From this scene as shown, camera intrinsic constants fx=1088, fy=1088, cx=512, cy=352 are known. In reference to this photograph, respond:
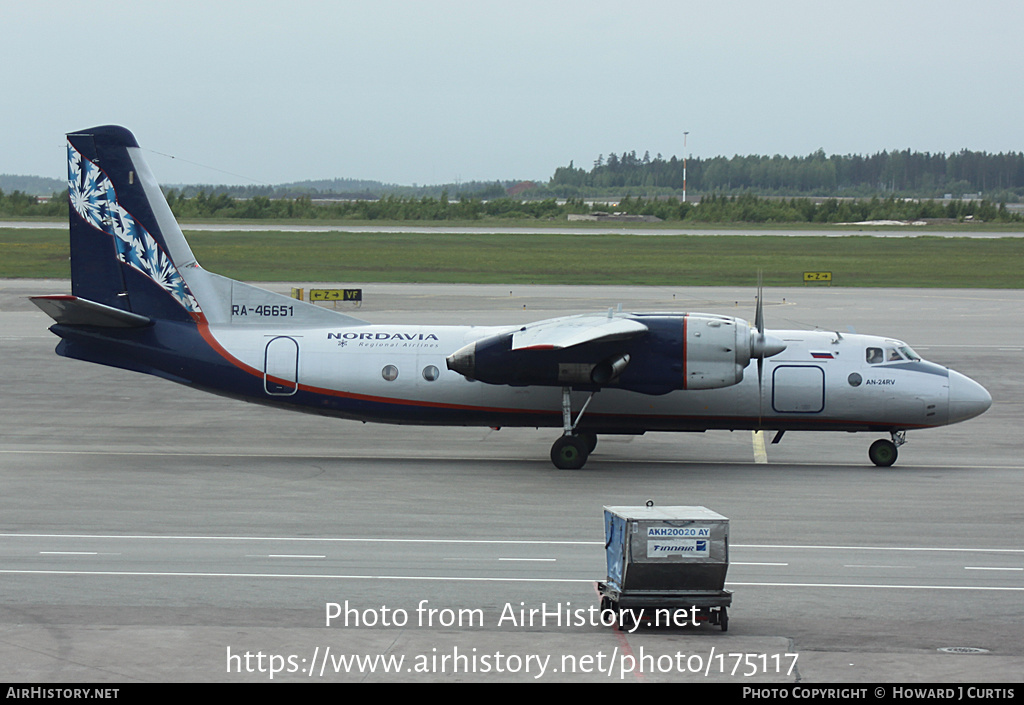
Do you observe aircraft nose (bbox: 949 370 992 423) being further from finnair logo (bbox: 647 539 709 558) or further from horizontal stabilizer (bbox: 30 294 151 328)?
horizontal stabilizer (bbox: 30 294 151 328)

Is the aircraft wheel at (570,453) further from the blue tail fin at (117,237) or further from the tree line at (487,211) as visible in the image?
the tree line at (487,211)

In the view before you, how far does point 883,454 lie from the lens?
25375 millimetres

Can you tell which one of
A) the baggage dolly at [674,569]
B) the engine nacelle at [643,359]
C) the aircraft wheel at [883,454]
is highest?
the engine nacelle at [643,359]

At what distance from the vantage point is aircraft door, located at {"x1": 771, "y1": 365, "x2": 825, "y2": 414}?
24.9 metres

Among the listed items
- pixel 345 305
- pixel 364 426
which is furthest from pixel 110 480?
pixel 345 305

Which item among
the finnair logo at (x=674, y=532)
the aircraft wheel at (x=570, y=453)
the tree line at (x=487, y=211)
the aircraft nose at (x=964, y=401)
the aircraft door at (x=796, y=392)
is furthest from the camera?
the tree line at (x=487, y=211)

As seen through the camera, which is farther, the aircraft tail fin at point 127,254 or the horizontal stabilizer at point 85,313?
the aircraft tail fin at point 127,254

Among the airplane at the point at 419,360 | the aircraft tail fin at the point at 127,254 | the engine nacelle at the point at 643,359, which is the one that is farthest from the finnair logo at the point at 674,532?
the aircraft tail fin at the point at 127,254

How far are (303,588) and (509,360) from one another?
385 inches

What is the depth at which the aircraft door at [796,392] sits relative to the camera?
981 inches

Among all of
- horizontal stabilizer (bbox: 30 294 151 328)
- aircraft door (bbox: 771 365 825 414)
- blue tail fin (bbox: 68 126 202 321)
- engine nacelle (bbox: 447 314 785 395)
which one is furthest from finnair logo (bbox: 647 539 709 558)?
blue tail fin (bbox: 68 126 202 321)

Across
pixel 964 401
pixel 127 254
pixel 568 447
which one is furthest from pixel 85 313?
pixel 964 401

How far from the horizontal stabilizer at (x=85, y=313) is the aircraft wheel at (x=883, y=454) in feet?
56.6

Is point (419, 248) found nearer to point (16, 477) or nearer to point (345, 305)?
point (345, 305)
